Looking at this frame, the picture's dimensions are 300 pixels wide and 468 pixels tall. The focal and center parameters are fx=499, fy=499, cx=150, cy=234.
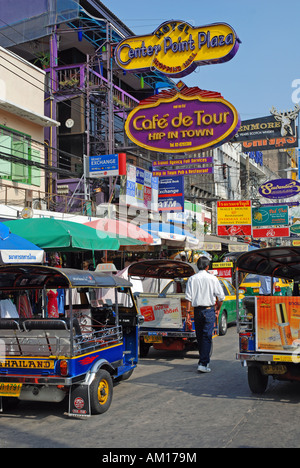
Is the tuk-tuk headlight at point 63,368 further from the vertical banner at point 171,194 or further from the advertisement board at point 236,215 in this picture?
the advertisement board at point 236,215

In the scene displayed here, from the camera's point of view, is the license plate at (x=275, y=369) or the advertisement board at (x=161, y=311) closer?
the license plate at (x=275, y=369)

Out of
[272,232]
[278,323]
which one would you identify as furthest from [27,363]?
[272,232]

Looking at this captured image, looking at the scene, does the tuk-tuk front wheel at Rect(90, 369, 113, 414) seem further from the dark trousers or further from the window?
the window

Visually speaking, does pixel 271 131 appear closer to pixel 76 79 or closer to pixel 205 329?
pixel 76 79

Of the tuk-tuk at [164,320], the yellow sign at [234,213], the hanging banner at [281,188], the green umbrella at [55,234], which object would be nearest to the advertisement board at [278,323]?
the tuk-tuk at [164,320]

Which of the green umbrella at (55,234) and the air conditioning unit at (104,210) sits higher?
the air conditioning unit at (104,210)

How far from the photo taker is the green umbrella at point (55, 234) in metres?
10.5

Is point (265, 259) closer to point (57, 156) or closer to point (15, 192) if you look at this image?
point (15, 192)

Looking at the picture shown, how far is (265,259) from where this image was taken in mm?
8469

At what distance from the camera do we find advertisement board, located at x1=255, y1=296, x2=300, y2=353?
7082 mm

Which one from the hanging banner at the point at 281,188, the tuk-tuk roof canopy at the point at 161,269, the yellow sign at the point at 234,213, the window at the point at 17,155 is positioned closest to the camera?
the tuk-tuk roof canopy at the point at 161,269

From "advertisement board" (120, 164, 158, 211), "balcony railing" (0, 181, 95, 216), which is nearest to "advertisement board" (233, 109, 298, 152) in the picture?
"advertisement board" (120, 164, 158, 211)

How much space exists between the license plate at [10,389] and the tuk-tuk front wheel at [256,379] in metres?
3.37

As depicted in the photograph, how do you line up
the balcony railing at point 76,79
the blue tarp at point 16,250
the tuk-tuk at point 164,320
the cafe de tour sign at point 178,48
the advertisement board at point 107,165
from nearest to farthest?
the blue tarp at point 16,250, the tuk-tuk at point 164,320, the cafe de tour sign at point 178,48, the advertisement board at point 107,165, the balcony railing at point 76,79
